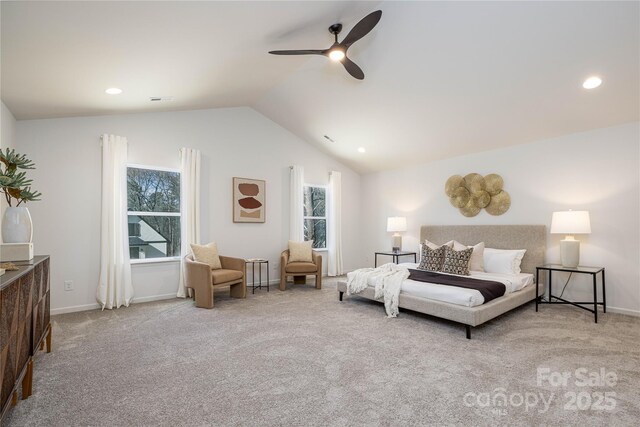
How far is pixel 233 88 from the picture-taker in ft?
16.1

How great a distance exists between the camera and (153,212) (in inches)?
206

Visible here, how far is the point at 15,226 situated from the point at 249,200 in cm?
373

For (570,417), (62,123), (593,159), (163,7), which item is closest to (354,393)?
(570,417)

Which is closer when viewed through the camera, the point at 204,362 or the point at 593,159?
the point at 204,362

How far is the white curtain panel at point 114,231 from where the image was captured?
456 cm

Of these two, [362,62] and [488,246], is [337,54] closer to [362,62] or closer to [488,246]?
[362,62]

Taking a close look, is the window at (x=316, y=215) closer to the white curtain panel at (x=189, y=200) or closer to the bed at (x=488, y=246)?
the bed at (x=488, y=246)

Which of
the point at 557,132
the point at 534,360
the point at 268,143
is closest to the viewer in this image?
the point at 534,360

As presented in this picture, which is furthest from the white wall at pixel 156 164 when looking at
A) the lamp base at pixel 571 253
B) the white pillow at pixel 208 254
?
the lamp base at pixel 571 253

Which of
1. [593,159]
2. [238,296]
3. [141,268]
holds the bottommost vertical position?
[238,296]

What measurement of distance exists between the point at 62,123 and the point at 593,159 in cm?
729

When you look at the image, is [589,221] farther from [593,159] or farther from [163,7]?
[163,7]

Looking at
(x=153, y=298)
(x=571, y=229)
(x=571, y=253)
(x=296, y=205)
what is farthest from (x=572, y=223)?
(x=153, y=298)

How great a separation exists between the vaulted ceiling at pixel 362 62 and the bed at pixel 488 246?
143 centimetres
